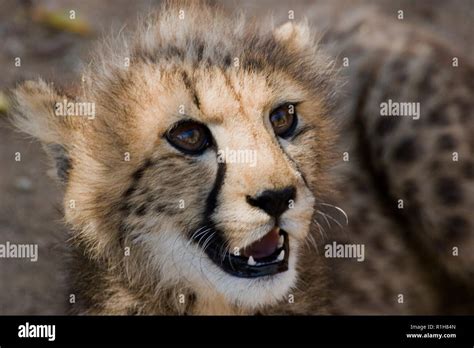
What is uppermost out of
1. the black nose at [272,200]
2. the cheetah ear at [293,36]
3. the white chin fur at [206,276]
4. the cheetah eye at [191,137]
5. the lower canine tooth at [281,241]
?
the cheetah ear at [293,36]

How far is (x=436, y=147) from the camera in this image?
10.6 ft

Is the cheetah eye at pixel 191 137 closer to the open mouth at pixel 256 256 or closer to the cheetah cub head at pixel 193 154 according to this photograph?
the cheetah cub head at pixel 193 154

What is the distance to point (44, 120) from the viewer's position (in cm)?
267

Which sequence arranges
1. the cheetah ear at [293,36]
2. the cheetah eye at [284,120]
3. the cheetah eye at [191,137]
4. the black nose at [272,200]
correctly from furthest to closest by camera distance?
the cheetah ear at [293,36] < the cheetah eye at [284,120] < the cheetah eye at [191,137] < the black nose at [272,200]

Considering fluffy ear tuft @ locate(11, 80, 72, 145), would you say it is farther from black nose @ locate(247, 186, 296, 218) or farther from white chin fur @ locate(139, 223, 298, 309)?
black nose @ locate(247, 186, 296, 218)

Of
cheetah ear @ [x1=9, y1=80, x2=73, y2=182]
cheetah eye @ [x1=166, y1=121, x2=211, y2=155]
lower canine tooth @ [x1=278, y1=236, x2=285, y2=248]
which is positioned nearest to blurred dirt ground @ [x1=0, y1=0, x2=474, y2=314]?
cheetah ear @ [x1=9, y1=80, x2=73, y2=182]

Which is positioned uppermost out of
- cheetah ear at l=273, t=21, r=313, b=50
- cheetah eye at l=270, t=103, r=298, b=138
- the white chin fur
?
cheetah ear at l=273, t=21, r=313, b=50

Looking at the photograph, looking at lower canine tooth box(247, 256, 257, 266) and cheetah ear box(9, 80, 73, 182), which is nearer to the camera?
lower canine tooth box(247, 256, 257, 266)

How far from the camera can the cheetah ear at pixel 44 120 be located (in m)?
2.66

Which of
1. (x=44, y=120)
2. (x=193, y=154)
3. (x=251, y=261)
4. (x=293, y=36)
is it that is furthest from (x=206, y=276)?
(x=293, y=36)

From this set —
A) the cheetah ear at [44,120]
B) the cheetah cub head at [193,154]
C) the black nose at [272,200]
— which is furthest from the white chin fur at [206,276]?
the cheetah ear at [44,120]

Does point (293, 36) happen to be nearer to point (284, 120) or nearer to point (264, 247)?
point (284, 120)

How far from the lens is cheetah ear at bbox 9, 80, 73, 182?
2.66 m
